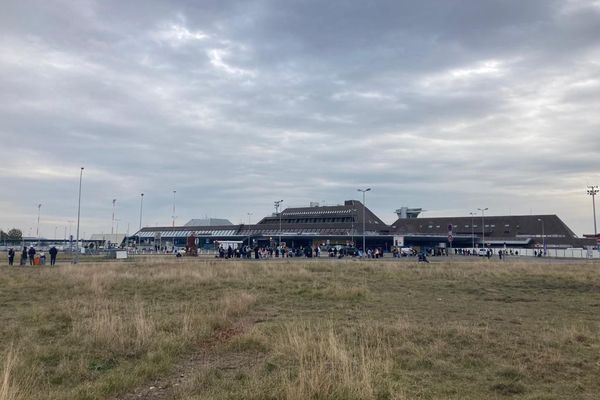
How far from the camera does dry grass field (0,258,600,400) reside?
23.6 feet

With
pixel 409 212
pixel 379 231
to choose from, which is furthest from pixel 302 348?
pixel 409 212

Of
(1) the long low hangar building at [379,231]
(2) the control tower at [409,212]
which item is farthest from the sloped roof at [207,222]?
(2) the control tower at [409,212]

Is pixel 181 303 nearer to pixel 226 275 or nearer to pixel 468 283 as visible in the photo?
pixel 226 275

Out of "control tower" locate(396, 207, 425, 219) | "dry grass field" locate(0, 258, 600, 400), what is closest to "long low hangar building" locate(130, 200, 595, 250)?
"control tower" locate(396, 207, 425, 219)

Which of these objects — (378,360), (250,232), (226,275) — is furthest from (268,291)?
(250,232)

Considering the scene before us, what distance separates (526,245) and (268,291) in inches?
4265

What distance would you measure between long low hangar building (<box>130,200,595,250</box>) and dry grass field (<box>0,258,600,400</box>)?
291ft

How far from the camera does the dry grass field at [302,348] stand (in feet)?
23.6

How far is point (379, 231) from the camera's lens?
13075 centimetres

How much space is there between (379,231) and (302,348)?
406 ft

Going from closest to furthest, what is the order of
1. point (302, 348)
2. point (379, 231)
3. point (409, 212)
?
1. point (302, 348)
2. point (379, 231)
3. point (409, 212)

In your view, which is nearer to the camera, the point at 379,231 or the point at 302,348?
the point at 302,348

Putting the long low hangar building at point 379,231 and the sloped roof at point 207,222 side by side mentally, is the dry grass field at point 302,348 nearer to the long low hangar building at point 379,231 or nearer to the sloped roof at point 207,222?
the long low hangar building at point 379,231

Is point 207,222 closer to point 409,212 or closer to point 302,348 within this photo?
point 409,212
